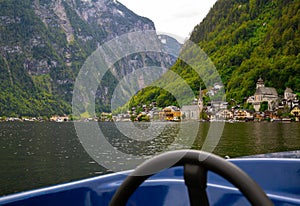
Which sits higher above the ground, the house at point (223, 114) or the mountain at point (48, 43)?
the mountain at point (48, 43)

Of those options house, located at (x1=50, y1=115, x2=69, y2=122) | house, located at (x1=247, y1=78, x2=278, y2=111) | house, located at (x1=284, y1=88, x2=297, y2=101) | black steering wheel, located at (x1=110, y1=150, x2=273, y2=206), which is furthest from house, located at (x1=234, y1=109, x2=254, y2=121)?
black steering wheel, located at (x1=110, y1=150, x2=273, y2=206)

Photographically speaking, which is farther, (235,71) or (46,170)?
(235,71)

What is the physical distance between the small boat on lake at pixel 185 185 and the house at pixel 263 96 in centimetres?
7067

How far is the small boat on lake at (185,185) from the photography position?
A: 0.76 metres

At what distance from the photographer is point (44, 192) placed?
1.70m

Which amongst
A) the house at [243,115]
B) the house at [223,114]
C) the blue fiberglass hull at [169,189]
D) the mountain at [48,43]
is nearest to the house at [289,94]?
the house at [243,115]

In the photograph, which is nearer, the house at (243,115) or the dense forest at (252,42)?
the house at (243,115)

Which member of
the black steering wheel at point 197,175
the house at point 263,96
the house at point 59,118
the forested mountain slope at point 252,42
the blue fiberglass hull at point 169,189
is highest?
the forested mountain slope at point 252,42

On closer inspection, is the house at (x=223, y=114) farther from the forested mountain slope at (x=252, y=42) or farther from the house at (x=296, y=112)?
the house at (x=296, y=112)

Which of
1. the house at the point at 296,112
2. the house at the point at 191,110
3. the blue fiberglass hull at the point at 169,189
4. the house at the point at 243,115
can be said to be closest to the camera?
the blue fiberglass hull at the point at 169,189

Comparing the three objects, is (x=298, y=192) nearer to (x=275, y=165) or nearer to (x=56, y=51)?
(x=275, y=165)

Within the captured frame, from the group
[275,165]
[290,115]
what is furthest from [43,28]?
[275,165]

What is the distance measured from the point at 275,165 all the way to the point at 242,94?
75.1 metres

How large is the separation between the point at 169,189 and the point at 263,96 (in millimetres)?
71245
